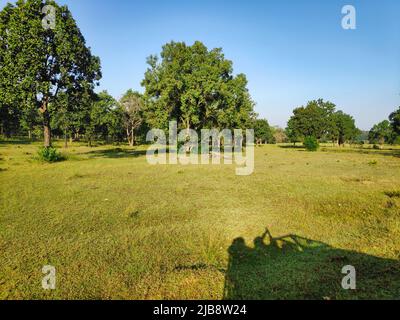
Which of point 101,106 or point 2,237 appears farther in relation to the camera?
point 101,106

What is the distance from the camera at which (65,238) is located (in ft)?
26.8

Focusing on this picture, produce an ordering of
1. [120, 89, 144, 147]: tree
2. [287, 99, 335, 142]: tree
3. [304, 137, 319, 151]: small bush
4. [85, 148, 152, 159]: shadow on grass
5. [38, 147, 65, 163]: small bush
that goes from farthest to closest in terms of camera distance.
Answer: [287, 99, 335, 142]: tree, [120, 89, 144, 147]: tree, [304, 137, 319, 151]: small bush, [85, 148, 152, 159]: shadow on grass, [38, 147, 65, 163]: small bush

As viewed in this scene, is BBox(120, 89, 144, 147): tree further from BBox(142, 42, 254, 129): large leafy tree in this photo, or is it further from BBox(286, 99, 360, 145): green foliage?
BBox(286, 99, 360, 145): green foliage

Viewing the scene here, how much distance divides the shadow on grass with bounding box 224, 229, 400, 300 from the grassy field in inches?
0.9

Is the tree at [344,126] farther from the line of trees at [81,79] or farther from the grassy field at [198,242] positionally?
the grassy field at [198,242]

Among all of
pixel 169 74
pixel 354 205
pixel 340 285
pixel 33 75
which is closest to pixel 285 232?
pixel 340 285

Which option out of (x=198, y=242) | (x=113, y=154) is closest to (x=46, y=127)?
(x=113, y=154)

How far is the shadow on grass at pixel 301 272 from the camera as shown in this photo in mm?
5344

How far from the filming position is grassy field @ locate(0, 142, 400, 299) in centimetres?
561

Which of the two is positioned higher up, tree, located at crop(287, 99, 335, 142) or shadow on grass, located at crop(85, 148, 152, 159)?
tree, located at crop(287, 99, 335, 142)

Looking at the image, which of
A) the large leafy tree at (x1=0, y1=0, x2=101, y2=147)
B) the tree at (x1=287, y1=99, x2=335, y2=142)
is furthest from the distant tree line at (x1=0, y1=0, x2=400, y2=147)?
the tree at (x1=287, y1=99, x2=335, y2=142)

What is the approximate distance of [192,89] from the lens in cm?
3791

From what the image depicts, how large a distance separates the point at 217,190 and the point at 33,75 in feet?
70.3

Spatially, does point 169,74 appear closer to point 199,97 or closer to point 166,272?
point 199,97
